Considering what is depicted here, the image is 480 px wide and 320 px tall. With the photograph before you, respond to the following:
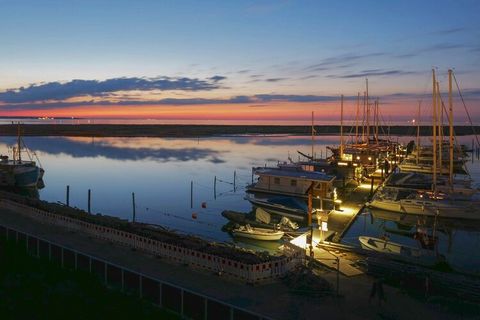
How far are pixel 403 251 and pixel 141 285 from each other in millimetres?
13640

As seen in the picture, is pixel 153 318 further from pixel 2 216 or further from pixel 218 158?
pixel 218 158

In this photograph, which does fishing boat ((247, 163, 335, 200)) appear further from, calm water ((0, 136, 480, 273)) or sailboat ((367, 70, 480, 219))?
sailboat ((367, 70, 480, 219))

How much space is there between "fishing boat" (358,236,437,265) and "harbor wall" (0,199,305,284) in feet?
21.5

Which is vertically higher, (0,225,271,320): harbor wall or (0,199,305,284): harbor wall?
(0,199,305,284): harbor wall

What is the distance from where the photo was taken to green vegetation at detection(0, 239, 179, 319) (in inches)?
558

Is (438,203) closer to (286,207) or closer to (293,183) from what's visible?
(293,183)

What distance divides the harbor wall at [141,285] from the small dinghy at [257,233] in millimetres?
12149

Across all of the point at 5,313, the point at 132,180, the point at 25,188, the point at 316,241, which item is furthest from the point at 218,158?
the point at 5,313

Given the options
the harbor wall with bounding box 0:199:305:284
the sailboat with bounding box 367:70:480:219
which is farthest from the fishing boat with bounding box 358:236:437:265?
the sailboat with bounding box 367:70:480:219

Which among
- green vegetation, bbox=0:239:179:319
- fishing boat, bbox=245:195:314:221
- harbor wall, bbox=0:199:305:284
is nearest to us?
green vegetation, bbox=0:239:179:319

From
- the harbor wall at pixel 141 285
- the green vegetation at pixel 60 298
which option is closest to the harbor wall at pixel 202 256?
the harbor wall at pixel 141 285

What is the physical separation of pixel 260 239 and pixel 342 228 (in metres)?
5.97

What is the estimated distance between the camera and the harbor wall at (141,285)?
13289 millimetres

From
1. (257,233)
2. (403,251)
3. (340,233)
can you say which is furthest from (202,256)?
(340,233)
